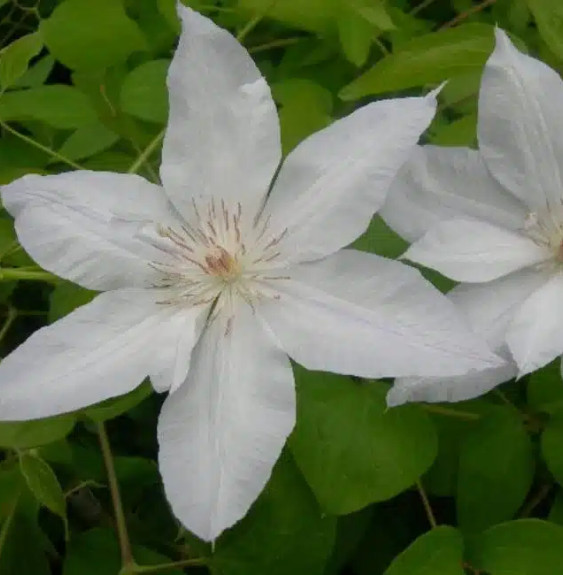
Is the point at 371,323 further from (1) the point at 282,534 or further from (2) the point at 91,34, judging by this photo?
(2) the point at 91,34

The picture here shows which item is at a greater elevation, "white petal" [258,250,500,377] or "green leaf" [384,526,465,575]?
"white petal" [258,250,500,377]

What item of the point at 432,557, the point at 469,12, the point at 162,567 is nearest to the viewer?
the point at 432,557

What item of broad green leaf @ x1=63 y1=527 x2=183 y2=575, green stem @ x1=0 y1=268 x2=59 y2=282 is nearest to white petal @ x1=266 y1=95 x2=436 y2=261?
green stem @ x1=0 y1=268 x2=59 y2=282

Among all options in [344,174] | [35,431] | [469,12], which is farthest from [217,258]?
[469,12]

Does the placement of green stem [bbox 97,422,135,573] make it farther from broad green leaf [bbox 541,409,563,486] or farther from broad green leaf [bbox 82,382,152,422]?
broad green leaf [bbox 541,409,563,486]

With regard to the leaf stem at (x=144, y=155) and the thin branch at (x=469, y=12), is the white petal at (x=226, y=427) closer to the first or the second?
the leaf stem at (x=144, y=155)

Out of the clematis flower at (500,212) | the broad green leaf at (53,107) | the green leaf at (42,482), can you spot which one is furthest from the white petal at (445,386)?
the broad green leaf at (53,107)
